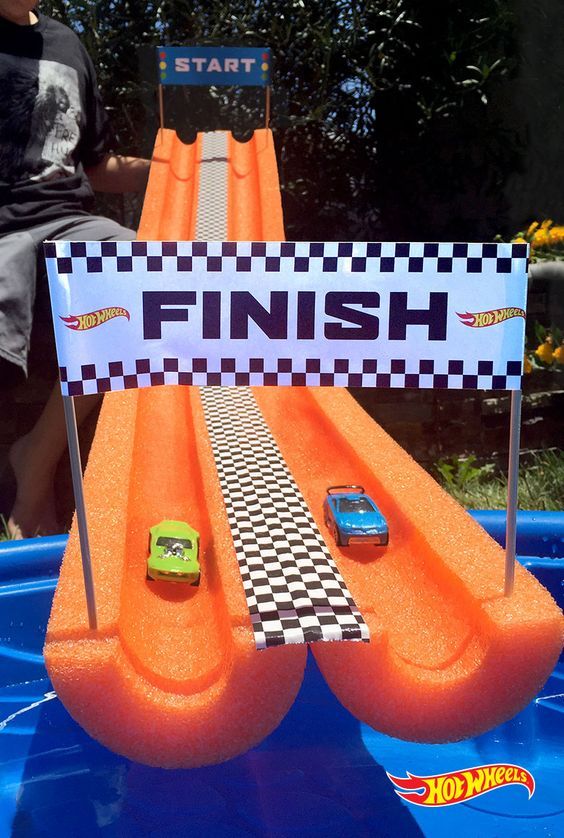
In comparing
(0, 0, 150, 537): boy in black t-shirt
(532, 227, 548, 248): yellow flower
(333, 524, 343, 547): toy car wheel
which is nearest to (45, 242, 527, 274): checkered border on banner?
(333, 524, 343, 547): toy car wheel

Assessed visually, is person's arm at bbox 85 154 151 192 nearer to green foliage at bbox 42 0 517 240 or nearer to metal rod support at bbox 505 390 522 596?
green foliage at bbox 42 0 517 240

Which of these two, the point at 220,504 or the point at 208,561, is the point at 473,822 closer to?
the point at 208,561

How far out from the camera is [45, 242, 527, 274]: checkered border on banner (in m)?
1.25

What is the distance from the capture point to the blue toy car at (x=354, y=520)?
1.74 meters

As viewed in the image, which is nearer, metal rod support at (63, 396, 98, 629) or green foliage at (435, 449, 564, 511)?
metal rod support at (63, 396, 98, 629)

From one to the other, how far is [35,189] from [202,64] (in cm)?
159

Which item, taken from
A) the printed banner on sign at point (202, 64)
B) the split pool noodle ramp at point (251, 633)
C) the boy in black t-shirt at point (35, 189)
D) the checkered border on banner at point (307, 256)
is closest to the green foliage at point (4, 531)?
the boy in black t-shirt at point (35, 189)

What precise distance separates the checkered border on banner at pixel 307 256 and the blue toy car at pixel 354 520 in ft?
2.24

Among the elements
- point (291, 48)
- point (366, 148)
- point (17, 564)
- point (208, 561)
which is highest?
point (291, 48)

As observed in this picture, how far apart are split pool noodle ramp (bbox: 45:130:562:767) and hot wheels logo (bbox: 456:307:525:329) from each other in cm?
51

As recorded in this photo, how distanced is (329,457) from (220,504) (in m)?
0.49

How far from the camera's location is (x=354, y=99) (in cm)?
461

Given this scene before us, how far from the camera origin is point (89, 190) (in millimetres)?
3072

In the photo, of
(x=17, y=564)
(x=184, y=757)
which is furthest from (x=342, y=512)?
(x=17, y=564)
